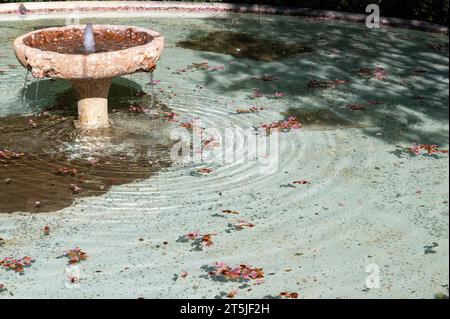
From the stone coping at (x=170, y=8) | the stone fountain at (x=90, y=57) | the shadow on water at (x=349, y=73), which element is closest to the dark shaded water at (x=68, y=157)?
the stone fountain at (x=90, y=57)

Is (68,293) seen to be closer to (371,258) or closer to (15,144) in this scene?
(371,258)

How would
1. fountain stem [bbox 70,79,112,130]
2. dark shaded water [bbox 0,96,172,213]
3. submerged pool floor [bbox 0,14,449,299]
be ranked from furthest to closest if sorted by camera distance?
fountain stem [bbox 70,79,112,130]
dark shaded water [bbox 0,96,172,213]
submerged pool floor [bbox 0,14,449,299]

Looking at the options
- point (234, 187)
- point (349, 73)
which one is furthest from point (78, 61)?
point (349, 73)

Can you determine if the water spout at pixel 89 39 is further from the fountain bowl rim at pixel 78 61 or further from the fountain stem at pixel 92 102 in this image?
the fountain bowl rim at pixel 78 61

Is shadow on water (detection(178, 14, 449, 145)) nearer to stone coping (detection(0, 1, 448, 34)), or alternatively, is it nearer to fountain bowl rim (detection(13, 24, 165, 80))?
stone coping (detection(0, 1, 448, 34))

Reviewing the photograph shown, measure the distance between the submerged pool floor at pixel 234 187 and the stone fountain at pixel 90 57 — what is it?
477 mm

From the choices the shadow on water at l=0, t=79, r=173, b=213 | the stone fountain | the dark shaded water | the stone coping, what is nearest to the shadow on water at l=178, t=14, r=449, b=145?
the stone coping

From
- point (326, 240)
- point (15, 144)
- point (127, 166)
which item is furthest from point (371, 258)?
point (15, 144)

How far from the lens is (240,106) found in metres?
10.1

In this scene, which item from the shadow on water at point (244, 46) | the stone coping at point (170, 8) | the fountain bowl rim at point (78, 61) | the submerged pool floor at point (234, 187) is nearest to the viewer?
the submerged pool floor at point (234, 187)

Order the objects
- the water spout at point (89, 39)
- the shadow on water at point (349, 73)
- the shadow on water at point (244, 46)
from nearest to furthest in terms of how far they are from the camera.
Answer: the water spout at point (89, 39), the shadow on water at point (349, 73), the shadow on water at point (244, 46)

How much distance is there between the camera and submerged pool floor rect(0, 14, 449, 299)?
560 cm

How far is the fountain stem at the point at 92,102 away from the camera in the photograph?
855 cm

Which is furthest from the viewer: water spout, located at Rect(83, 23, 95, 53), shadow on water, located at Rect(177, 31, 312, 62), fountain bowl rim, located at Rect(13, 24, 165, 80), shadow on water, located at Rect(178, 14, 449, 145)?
shadow on water, located at Rect(177, 31, 312, 62)
